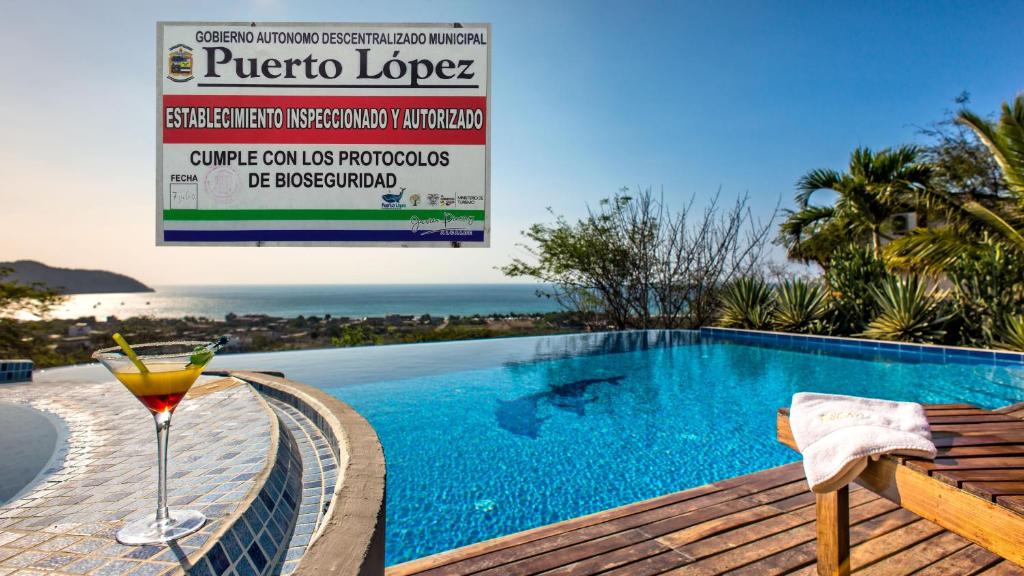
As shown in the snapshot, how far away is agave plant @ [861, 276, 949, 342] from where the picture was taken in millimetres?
6328

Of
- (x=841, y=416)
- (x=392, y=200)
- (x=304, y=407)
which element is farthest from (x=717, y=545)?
(x=392, y=200)

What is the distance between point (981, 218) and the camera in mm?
7215

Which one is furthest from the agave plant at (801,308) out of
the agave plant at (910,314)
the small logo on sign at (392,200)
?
the small logo on sign at (392,200)

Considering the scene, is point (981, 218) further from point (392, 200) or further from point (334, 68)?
point (334, 68)

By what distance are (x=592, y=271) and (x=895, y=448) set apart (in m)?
8.81

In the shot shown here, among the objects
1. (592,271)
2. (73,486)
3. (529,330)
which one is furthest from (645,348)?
(73,486)

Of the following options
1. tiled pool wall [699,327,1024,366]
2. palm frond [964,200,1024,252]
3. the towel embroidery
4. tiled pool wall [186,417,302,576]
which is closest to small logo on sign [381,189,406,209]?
tiled pool wall [186,417,302,576]

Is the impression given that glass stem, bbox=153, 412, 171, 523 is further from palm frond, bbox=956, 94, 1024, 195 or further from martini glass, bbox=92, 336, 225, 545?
palm frond, bbox=956, 94, 1024, 195

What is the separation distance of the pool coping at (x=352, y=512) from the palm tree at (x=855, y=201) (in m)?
10.8

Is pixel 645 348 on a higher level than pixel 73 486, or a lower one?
lower

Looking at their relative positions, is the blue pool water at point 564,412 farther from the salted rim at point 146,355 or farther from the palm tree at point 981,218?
the palm tree at point 981,218

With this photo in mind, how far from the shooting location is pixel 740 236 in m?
9.58

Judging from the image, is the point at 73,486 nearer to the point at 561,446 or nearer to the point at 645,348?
the point at 561,446

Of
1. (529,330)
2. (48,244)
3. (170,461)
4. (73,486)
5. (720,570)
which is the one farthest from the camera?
(529,330)
